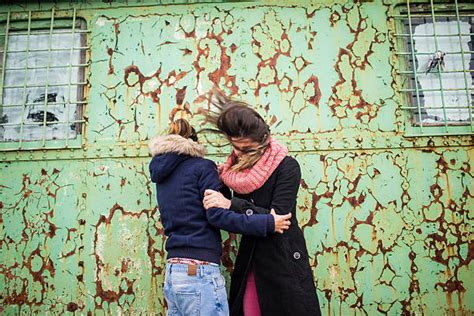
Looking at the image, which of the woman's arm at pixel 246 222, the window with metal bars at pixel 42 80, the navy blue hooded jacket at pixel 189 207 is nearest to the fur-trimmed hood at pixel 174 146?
the navy blue hooded jacket at pixel 189 207

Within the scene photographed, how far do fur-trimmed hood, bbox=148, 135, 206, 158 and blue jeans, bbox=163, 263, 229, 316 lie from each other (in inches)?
26.2

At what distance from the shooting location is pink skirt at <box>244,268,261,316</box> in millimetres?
2412

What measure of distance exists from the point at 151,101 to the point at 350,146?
5.19ft

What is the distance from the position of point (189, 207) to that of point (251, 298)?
2.14ft

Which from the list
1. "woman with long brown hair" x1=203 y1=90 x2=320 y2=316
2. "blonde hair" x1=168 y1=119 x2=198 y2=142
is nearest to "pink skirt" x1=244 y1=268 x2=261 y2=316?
"woman with long brown hair" x1=203 y1=90 x2=320 y2=316

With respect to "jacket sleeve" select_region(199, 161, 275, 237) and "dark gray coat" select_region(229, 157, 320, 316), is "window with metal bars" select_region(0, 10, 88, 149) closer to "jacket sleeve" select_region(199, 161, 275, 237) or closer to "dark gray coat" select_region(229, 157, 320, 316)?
"jacket sleeve" select_region(199, 161, 275, 237)

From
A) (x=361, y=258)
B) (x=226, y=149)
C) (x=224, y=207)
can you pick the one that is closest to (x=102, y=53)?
(x=226, y=149)

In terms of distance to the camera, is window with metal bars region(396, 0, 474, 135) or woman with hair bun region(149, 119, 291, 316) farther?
window with metal bars region(396, 0, 474, 135)

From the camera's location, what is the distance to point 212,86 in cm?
322

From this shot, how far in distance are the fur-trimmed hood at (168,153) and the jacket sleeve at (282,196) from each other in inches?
16.3

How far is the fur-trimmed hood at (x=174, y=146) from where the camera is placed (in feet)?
8.10

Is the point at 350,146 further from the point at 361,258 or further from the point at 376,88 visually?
the point at 361,258

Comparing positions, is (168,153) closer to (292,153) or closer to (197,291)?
(197,291)

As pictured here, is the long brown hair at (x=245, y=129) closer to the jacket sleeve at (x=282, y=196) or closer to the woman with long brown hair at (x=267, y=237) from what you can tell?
the woman with long brown hair at (x=267, y=237)
